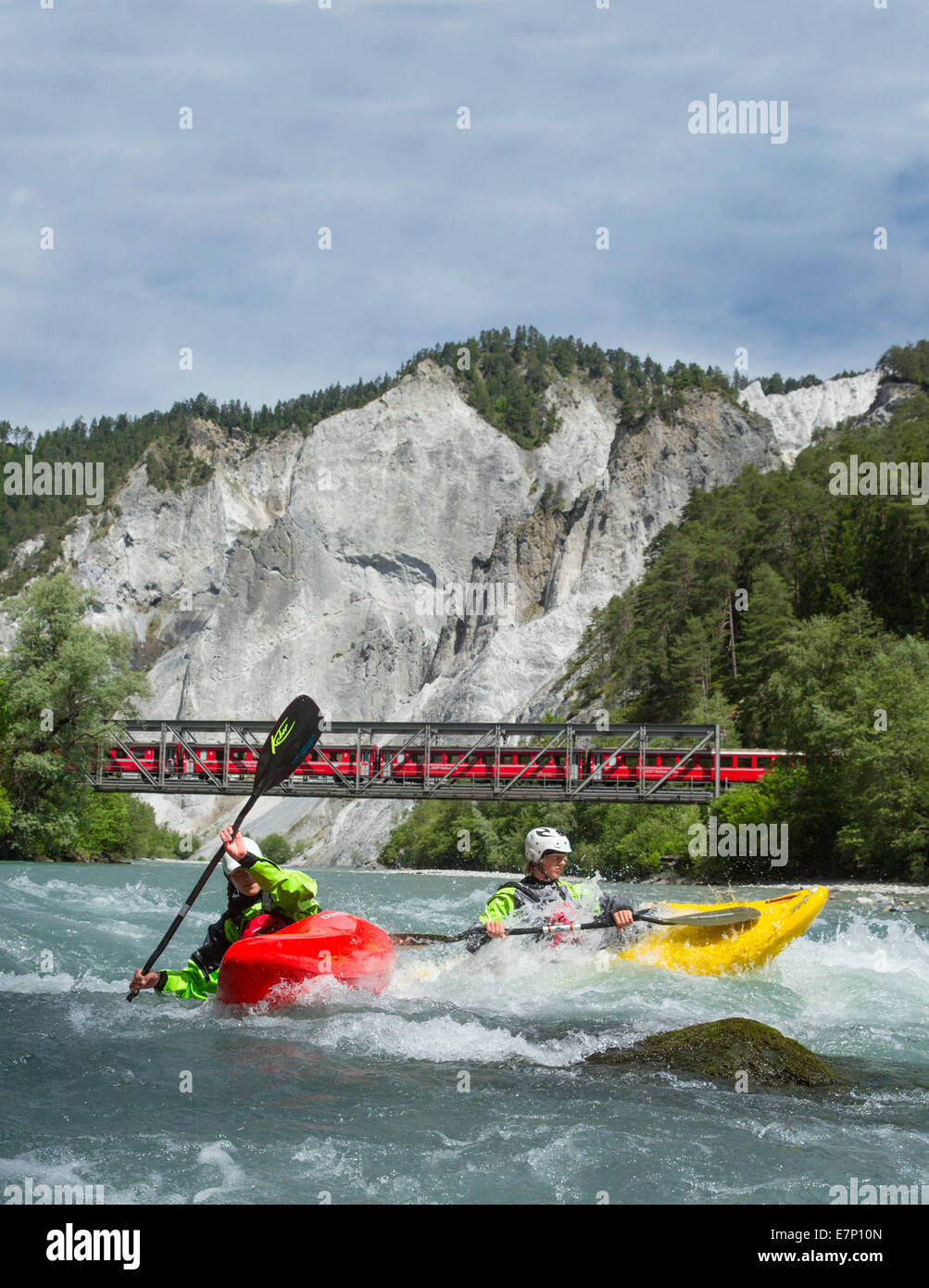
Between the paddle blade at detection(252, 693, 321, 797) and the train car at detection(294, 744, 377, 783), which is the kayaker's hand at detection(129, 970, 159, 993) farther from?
the train car at detection(294, 744, 377, 783)

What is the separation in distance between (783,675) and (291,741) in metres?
37.0

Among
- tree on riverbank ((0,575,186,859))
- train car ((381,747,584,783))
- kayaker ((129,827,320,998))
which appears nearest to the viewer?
kayaker ((129,827,320,998))

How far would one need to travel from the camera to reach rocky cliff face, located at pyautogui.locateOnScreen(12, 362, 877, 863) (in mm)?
89312

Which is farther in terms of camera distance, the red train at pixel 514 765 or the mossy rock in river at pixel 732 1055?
the red train at pixel 514 765

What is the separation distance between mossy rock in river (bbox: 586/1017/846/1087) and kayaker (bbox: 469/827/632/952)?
187cm

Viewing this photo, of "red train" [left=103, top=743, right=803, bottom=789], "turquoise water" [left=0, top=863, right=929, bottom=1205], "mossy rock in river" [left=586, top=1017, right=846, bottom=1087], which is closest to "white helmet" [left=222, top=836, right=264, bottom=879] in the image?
"turquoise water" [left=0, top=863, right=929, bottom=1205]

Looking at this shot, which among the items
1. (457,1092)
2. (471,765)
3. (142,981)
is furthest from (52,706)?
→ (457,1092)

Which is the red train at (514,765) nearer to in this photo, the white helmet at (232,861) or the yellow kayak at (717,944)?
the yellow kayak at (717,944)

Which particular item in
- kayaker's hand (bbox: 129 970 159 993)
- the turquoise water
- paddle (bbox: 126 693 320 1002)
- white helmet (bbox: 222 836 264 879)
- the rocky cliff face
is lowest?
the turquoise water

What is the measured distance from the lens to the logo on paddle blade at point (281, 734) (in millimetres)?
10555

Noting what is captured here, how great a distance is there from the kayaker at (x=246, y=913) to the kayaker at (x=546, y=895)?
1622 mm

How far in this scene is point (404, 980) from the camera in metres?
10.4

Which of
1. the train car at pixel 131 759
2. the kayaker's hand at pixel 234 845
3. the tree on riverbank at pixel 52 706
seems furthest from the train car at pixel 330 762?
the kayaker's hand at pixel 234 845

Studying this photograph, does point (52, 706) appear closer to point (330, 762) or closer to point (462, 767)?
point (330, 762)
